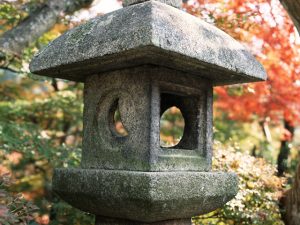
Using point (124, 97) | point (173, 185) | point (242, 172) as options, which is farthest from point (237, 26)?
point (173, 185)

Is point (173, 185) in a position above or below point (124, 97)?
below

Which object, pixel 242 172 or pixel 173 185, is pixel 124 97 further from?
pixel 242 172

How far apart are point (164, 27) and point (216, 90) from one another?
632cm

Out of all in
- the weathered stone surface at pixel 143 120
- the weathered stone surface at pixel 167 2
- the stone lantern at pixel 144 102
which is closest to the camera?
the stone lantern at pixel 144 102

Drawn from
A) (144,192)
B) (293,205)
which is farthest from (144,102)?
(293,205)

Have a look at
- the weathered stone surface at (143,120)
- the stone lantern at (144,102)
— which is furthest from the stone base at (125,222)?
the weathered stone surface at (143,120)

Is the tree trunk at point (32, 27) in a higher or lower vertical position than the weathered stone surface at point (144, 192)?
higher

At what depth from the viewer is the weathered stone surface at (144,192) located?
2684 mm

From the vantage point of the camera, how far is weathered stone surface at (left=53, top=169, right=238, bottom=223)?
268 centimetres

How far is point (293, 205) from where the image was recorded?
493 centimetres

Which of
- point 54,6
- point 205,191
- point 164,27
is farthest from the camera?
point 54,6

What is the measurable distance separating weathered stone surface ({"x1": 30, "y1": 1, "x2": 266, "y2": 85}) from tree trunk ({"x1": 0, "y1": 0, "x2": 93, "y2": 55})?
1.85m

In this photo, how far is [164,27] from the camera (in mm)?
2539

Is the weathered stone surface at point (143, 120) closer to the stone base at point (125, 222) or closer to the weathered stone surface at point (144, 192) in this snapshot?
the weathered stone surface at point (144, 192)
